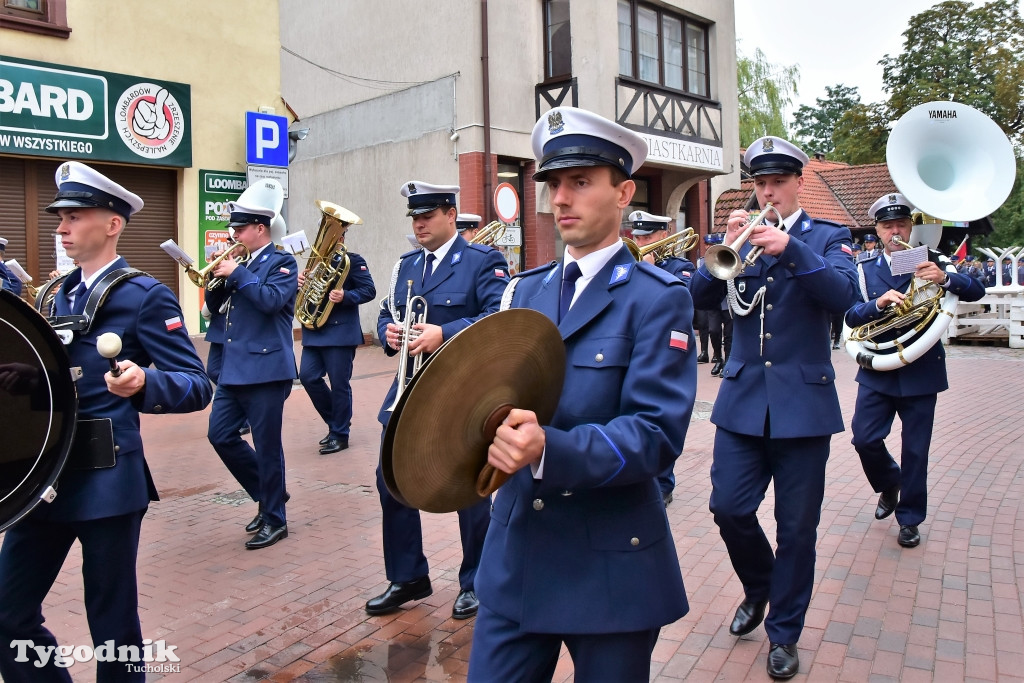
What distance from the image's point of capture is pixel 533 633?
217cm

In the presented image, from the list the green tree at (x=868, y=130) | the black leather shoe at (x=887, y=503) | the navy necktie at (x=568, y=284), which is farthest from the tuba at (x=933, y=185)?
the green tree at (x=868, y=130)

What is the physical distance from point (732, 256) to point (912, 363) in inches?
91.0

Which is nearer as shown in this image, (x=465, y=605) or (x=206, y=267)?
(x=465, y=605)

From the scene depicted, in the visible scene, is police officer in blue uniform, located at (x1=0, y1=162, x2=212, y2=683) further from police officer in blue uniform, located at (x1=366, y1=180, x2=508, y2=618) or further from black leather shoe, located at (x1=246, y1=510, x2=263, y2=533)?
black leather shoe, located at (x1=246, y1=510, x2=263, y2=533)

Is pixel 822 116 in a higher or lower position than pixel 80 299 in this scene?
higher

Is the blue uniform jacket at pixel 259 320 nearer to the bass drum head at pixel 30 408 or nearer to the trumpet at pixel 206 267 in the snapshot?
the trumpet at pixel 206 267

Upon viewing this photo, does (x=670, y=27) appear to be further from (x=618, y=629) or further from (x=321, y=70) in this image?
(x=618, y=629)

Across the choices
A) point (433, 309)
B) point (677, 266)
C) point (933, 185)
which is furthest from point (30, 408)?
point (677, 266)

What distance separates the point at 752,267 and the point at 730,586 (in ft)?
5.82

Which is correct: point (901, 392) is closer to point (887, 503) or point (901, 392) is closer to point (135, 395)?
point (887, 503)

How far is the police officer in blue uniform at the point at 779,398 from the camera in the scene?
366 cm

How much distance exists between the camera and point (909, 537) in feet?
17.1

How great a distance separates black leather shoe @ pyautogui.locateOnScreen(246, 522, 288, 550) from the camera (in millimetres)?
5293

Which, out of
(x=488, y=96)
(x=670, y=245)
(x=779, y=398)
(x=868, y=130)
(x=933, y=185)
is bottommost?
(x=779, y=398)
